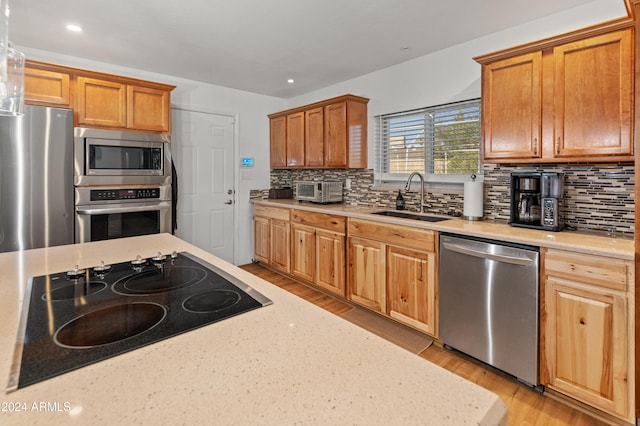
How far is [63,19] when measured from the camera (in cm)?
252

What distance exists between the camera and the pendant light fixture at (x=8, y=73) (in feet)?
3.79

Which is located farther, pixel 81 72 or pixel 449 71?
pixel 449 71

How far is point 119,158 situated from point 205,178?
1.28m

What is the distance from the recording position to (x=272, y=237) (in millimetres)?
4305

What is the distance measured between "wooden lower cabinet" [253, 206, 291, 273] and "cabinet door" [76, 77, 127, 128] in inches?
74.0

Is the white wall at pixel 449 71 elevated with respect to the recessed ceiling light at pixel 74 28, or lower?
lower

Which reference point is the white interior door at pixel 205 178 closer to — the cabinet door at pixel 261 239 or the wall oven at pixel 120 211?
the cabinet door at pixel 261 239

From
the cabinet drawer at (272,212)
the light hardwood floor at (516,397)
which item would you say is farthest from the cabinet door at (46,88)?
the light hardwood floor at (516,397)

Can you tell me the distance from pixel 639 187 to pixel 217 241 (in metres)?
4.09

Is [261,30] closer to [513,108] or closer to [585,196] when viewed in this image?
[513,108]

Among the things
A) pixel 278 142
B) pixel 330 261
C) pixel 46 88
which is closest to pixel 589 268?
pixel 330 261

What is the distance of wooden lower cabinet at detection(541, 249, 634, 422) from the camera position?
5.53 ft

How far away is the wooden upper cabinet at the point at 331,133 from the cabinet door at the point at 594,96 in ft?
6.39

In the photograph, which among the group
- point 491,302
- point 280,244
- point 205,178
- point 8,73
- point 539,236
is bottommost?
point 491,302
